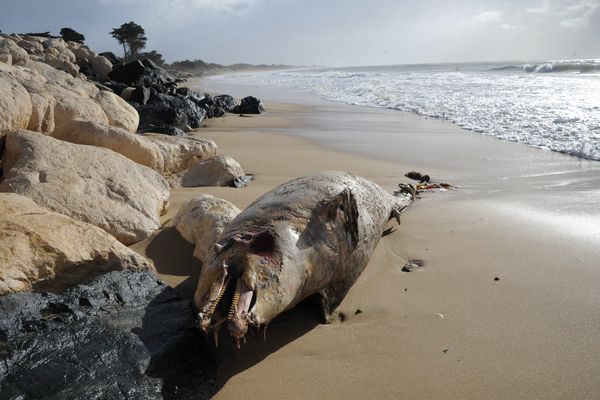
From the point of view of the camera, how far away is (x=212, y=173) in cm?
548

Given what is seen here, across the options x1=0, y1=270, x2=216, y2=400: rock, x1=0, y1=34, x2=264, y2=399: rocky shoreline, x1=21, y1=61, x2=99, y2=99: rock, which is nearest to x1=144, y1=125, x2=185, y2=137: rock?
x1=21, y1=61, x2=99, y2=99: rock

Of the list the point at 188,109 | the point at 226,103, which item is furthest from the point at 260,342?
the point at 226,103

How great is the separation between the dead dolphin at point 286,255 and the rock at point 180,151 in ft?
9.43

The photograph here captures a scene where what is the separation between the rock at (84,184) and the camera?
10.9 ft

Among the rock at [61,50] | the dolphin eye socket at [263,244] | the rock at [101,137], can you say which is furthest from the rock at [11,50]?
the dolphin eye socket at [263,244]

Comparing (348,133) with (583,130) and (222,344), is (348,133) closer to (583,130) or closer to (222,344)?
(583,130)

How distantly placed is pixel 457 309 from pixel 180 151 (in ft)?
13.4

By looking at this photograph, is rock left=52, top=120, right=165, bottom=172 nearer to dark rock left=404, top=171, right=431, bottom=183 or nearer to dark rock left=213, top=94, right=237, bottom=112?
dark rock left=404, top=171, right=431, bottom=183

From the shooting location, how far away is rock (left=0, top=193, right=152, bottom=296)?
7.70 feet

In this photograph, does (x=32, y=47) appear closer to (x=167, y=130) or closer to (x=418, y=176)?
(x=167, y=130)

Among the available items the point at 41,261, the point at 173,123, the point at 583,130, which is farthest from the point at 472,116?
the point at 41,261

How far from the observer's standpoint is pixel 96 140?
5.04 metres

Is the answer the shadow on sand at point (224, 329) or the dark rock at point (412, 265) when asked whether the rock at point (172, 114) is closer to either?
the shadow on sand at point (224, 329)

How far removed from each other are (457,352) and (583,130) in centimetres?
778
